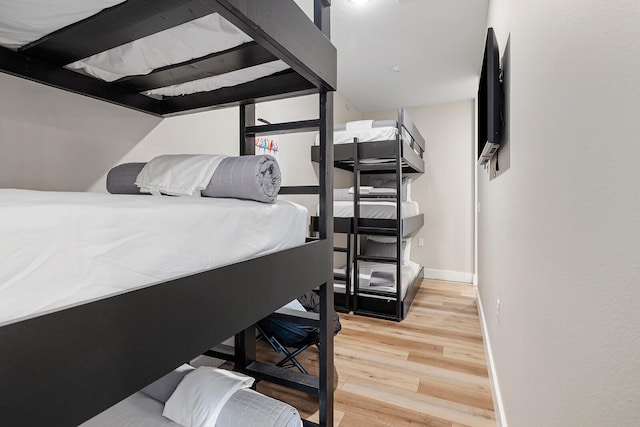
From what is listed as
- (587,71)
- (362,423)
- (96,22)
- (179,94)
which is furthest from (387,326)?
(96,22)

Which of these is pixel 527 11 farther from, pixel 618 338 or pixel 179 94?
pixel 179 94

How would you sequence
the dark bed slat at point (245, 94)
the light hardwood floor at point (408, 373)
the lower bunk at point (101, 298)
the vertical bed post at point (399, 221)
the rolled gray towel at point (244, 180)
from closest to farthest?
1. the lower bunk at point (101, 298)
2. the rolled gray towel at point (244, 180)
3. the dark bed slat at point (245, 94)
4. the light hardwood floor at point (408, 373)
5. the vertical bed post at point (399, 221)

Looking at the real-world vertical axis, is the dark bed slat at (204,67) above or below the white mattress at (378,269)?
above

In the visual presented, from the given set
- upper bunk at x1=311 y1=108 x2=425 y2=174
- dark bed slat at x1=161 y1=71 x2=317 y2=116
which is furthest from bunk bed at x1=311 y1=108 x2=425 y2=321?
dark bed slat at x1=161 y1=71 x2=317 y2=116

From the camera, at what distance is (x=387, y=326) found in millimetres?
2873

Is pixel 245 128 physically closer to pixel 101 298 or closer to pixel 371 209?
pixel 101 298

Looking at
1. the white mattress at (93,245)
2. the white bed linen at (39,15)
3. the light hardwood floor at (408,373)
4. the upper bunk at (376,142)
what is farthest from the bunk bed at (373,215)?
the white bed linen at (39,15)

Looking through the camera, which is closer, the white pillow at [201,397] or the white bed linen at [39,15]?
the white bed linen at [39,15]

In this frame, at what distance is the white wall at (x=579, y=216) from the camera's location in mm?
458

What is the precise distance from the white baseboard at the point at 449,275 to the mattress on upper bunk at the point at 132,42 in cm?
401

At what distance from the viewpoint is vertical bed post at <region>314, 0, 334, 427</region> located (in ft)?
4.36

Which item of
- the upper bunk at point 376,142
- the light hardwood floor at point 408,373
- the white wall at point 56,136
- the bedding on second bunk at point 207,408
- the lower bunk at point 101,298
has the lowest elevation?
the light hardwood floor at point 408,373

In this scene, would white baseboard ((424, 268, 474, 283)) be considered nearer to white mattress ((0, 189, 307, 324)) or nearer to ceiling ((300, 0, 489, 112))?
ceiling ((300, 0, 489, 112))

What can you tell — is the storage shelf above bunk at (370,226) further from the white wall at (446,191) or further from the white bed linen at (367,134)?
the white wall at (446,191)
